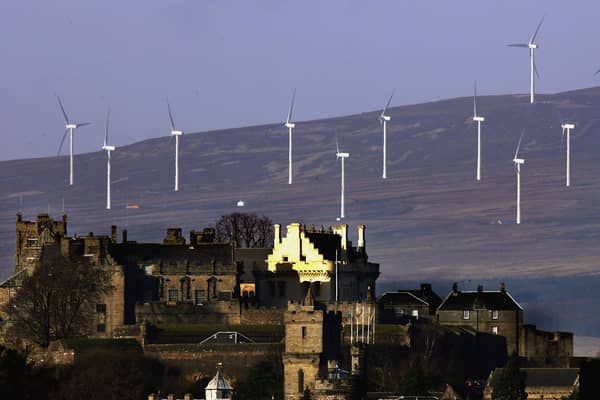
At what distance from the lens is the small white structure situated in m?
180

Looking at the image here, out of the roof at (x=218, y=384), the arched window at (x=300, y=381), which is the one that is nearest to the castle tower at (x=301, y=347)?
the arched window at (x=300, y=381)

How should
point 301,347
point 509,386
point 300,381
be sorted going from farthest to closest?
point 509,386, point 301,347, point 300,381

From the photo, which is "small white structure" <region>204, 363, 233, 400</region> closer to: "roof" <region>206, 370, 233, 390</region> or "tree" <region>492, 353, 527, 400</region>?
"roof" <region>206, 370, 233, 390</region>

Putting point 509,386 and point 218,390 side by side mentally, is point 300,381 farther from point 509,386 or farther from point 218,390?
point 509,386

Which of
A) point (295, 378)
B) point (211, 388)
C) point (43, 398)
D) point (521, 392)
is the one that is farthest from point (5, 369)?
point (521, 392)

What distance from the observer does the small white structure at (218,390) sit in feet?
589

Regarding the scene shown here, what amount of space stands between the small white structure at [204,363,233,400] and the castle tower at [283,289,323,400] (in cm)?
763

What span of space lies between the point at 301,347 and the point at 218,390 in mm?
15622

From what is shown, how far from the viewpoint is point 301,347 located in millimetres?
194000

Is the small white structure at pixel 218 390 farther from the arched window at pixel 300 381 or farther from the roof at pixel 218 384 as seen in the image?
the arched window at pixel 300 381

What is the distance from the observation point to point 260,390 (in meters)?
193

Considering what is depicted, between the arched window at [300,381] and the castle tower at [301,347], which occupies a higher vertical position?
the castle tower at [301,347]

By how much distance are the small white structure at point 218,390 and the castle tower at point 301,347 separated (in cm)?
763

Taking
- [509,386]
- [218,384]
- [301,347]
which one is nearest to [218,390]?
[218,384]
